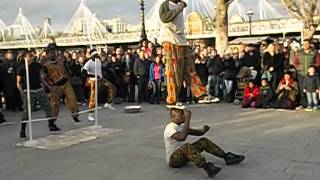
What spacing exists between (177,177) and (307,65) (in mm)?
7367

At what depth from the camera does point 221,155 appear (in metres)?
6.34

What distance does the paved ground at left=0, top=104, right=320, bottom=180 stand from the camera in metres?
6.15

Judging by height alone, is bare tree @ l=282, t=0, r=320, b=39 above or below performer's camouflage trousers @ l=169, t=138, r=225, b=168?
above

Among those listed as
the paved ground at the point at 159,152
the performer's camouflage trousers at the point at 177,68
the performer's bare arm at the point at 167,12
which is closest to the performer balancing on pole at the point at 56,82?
the paved ground at the point at 159,152

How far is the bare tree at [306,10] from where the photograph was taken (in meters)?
19.4

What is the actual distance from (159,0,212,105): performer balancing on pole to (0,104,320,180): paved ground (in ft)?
3.23

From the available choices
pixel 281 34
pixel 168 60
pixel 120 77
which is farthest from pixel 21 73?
pixel 281 34

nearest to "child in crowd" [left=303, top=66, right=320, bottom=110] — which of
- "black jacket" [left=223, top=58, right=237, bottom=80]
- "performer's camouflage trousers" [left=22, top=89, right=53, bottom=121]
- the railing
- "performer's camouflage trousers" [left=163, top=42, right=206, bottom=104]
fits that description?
"black jacket" [left=223, top=58, right=237, bottom=80]

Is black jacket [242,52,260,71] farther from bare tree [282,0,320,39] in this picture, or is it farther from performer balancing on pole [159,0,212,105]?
bare tree [282,0,320,39]

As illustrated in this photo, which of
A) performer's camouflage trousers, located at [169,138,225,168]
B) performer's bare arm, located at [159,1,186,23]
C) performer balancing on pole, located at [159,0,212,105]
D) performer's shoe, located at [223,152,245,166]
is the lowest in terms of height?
performer's shoe, located at [223,152,245,166]

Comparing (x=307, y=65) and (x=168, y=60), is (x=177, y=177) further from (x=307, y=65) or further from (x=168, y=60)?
(x=307, y=65)

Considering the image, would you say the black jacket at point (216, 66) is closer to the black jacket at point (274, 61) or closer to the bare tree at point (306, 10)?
the black jacket at point (274, 61)

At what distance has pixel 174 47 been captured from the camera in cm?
925

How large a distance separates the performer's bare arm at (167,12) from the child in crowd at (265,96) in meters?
4.51
